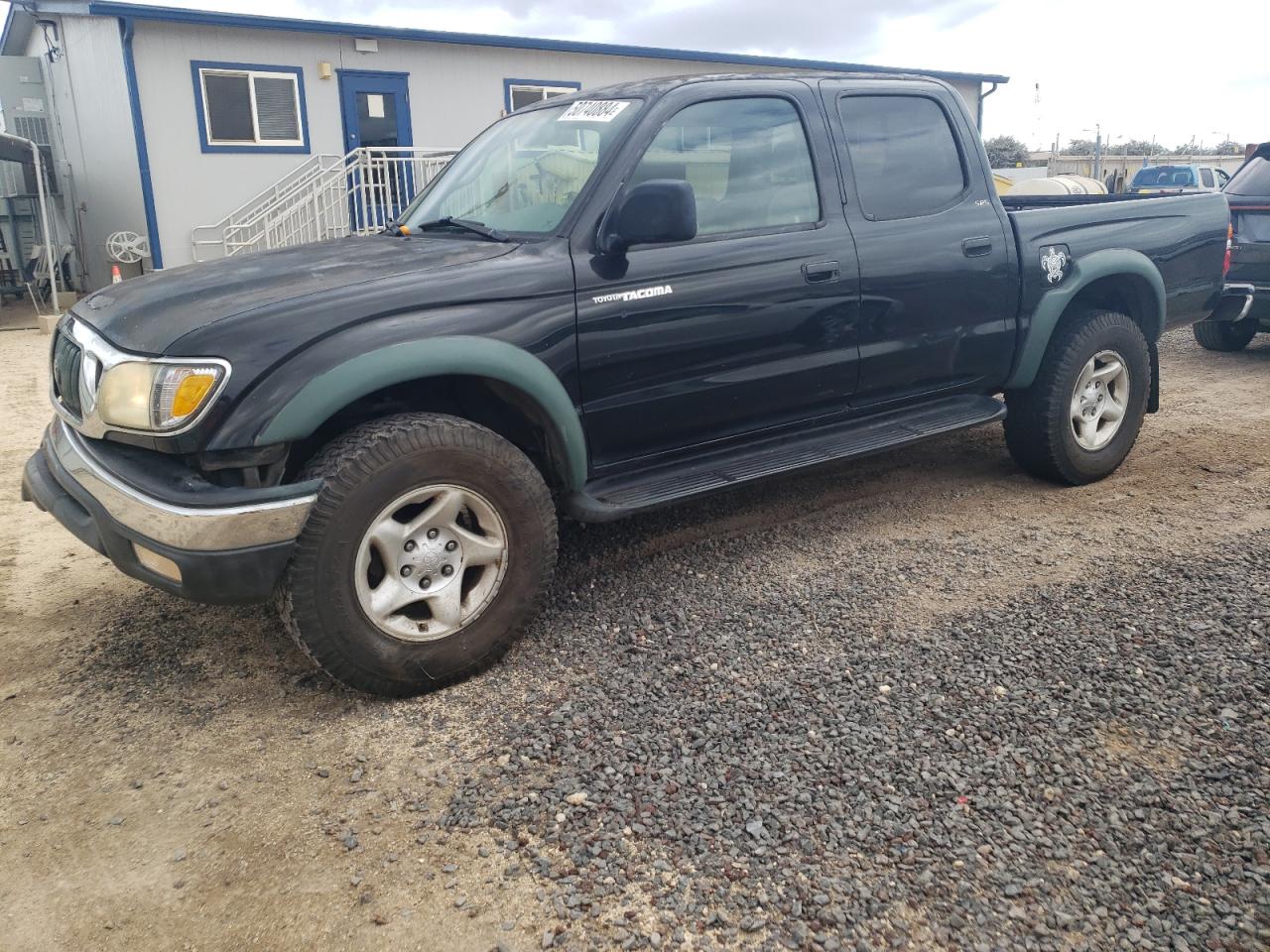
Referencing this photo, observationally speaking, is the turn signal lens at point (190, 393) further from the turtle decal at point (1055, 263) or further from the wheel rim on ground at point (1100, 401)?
the wheel rim on ground at point (1100, 401)

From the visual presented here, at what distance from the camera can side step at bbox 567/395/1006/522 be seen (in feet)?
11.8

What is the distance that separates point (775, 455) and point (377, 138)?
12553 millimetres

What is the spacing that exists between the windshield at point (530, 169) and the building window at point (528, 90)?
1196cm

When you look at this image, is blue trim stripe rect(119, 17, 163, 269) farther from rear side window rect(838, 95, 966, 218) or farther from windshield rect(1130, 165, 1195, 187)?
windshield rect(1130, 165, 1195, 187)

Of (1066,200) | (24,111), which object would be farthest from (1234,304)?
(24,111)

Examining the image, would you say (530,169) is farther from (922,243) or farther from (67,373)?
(67,373)

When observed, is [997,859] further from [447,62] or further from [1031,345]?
[447,62]

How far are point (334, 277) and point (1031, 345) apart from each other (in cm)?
323

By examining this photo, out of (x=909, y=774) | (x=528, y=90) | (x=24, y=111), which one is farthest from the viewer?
(x=24, y=111)

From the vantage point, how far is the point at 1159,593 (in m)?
3.77

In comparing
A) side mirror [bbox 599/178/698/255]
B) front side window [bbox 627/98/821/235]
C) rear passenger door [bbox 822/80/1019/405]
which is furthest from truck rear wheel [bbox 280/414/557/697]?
rear passenger door [bbox 822/80/1019/405]

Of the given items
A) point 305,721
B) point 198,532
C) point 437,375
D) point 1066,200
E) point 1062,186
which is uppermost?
point 1062,186

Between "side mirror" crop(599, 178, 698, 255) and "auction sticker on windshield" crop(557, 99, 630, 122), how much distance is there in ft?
1.82

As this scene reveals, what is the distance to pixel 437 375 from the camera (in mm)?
3174
